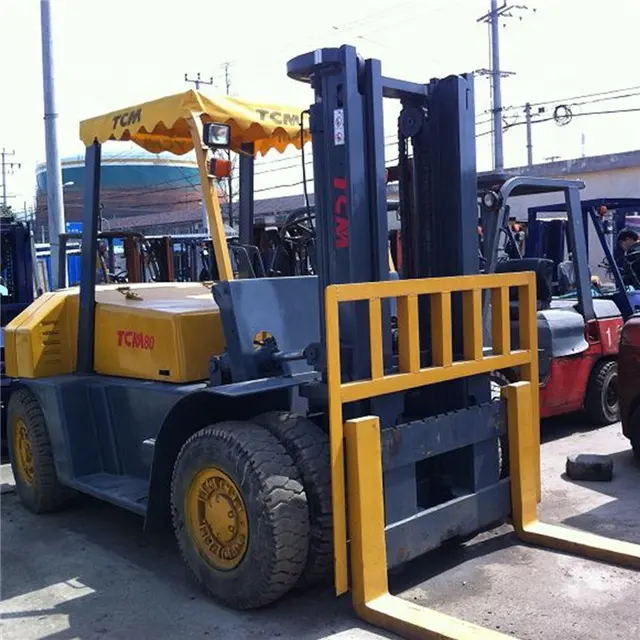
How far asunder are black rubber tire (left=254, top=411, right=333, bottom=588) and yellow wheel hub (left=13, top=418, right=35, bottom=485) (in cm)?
268

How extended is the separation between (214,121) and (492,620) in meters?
3.01

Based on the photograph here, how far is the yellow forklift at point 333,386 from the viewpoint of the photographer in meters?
3.68

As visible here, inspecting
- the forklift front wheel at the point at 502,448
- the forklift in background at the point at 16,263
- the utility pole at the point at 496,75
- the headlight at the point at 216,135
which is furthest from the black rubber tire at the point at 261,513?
the utility pole at the point at 496,75

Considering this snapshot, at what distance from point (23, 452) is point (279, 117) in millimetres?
3159

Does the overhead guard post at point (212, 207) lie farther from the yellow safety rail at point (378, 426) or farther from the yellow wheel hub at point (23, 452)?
the yellow wheel hub at point (23, 452)

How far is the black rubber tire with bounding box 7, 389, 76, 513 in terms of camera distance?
220 inches

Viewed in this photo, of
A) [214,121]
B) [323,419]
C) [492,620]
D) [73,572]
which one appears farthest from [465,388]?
[73,572]

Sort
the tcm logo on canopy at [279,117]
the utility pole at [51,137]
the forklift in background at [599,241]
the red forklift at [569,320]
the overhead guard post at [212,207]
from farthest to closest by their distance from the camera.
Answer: the utility pole at [51,137] → the forklift in background at [599,241] → the red forklift at [569,320] → the tcm logo on canopy at [279,117] → the overhead guard post at [212,207]

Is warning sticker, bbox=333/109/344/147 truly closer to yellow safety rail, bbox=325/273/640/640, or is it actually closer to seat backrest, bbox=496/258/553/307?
yellow safety rail, bbox=325/273/640/640

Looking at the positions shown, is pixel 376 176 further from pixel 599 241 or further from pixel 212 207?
pixel 599 241

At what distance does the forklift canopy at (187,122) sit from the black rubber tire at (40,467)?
1.98 m

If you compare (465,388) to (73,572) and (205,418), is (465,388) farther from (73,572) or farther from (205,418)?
(73,572)

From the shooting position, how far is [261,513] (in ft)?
12.0

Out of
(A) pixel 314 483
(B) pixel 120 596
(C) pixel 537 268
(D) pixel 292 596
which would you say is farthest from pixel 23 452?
(C) pixel 537 268
